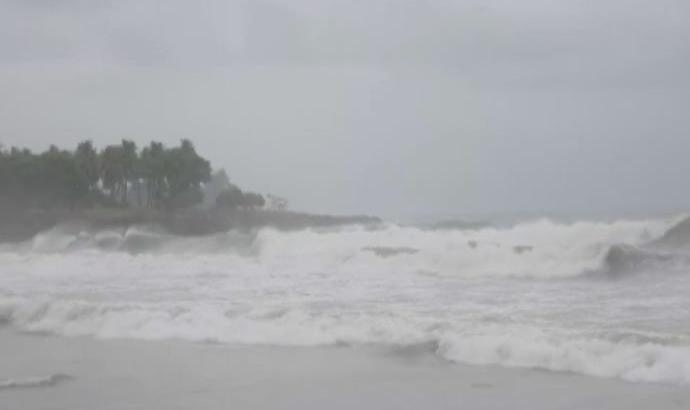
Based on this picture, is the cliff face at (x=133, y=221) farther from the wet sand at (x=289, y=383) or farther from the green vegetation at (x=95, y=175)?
the wet sand at (x=289, y=383)

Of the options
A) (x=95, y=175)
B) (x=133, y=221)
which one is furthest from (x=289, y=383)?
(x=95, y=175)

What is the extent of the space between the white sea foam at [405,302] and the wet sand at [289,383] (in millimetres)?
512

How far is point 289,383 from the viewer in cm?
918

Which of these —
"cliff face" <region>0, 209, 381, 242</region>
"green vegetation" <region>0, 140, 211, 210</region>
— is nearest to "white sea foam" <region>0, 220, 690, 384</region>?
"cliff face" <region>0, 209, 381, 242</region>

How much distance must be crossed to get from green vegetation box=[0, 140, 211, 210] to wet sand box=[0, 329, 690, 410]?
145 ft

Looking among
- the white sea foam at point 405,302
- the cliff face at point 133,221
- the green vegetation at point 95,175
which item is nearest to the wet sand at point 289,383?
the white sea foam at point 405,302

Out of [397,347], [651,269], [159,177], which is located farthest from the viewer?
[159,177]

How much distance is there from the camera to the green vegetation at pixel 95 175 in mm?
54625

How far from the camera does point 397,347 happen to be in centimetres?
1094

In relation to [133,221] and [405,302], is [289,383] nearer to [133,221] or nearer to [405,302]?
[405,302]

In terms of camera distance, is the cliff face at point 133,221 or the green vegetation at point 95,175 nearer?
the cliff face at point 133,221

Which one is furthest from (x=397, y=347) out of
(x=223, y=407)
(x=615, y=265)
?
(x=615, y=265)

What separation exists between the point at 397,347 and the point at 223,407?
3183mm

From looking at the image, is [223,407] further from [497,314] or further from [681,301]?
[681,301]
